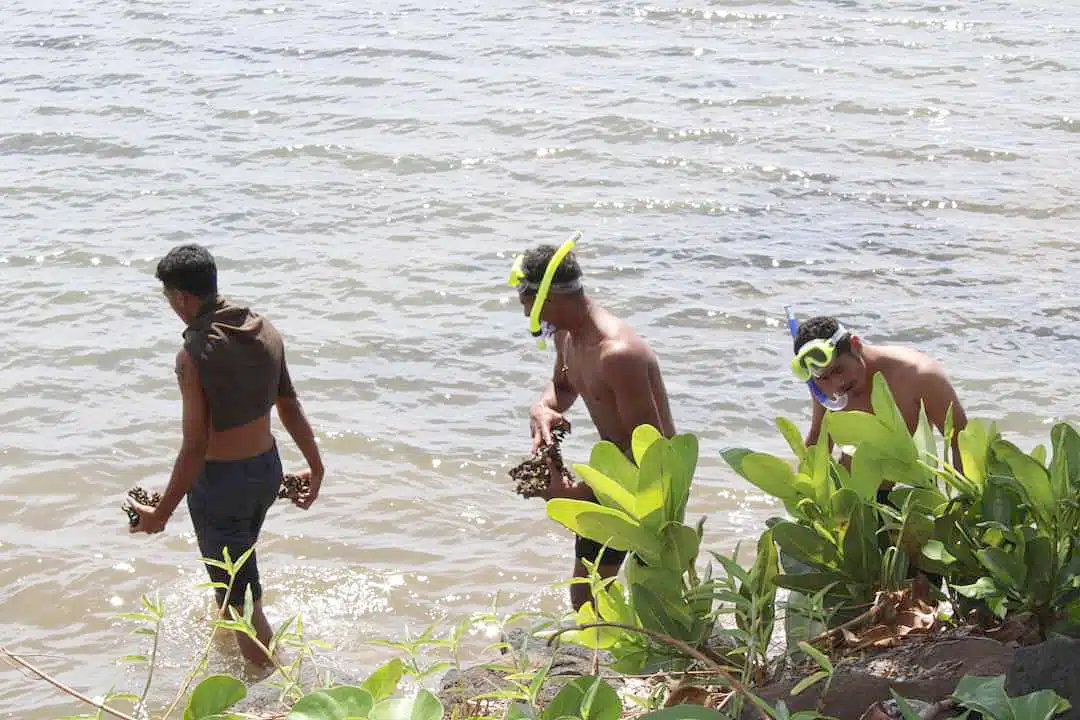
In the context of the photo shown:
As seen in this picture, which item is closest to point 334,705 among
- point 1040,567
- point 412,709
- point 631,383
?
point 412,709

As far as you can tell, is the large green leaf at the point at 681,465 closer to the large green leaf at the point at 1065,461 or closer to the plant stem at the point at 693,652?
the plant stem at the point at 693,652

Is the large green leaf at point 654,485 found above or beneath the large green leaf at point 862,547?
above

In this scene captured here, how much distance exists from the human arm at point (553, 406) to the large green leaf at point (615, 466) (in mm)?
3266

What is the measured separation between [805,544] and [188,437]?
11.7 feet

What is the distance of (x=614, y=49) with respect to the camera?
16609mm

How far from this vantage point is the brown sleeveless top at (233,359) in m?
5.23

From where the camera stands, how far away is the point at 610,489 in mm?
2109

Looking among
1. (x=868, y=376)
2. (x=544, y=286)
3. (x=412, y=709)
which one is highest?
(x=412, y=709)

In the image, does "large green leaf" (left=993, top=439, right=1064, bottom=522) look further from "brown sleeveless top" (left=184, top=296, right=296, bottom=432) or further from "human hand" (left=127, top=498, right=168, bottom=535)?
"human hand" (left=127, top=498, right=168, bottom=535)

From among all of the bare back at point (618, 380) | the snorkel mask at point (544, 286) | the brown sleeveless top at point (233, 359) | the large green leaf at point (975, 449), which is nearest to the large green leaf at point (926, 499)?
the large green leaf at point (975, 449)

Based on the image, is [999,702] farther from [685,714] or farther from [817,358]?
[817,358]

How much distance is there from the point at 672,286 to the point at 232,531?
5.14 meters

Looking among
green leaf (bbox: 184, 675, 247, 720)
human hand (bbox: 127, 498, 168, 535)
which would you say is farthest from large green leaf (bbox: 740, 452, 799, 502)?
human hand (bbox: 127, 498, 168, 535)

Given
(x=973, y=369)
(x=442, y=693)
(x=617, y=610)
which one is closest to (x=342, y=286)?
(x=973, y=369)
